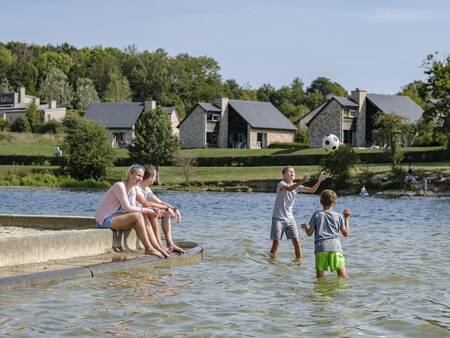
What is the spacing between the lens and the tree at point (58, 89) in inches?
5792

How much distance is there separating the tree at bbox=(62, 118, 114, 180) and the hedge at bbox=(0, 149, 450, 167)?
5.01 m

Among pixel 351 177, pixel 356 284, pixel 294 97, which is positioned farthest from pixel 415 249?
pixel 294 97

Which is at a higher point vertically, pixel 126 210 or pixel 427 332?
pixel 126 210

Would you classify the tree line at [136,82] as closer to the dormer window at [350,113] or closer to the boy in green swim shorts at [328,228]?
the dormer window at [350,113]

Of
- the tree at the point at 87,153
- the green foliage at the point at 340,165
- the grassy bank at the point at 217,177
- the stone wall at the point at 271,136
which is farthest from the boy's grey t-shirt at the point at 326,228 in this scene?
the stone wall at the point at 271,136

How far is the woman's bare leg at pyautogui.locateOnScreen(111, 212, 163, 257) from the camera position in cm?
1401

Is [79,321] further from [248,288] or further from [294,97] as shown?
[294,97]

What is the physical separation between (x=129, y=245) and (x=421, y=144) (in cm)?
7980

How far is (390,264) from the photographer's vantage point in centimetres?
1588

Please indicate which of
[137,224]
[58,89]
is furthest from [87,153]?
[58,89]

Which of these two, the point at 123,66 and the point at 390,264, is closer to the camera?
the point at 390,264

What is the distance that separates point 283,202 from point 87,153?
56632 millimetres

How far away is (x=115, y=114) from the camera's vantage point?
114 metres

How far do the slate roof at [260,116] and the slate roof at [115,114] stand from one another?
14.6 meters
